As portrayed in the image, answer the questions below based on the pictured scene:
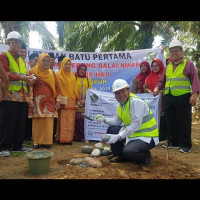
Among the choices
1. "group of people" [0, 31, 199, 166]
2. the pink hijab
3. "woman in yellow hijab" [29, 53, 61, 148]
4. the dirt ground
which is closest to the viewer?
the dirt ground

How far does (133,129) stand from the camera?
10.9 feet

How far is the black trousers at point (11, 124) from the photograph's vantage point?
4.08 metres

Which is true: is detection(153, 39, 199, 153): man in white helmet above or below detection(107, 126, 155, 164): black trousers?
above

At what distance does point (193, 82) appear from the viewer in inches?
171

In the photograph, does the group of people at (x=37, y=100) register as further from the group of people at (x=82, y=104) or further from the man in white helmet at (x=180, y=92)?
the man in white helmet at (x=180, y=92)

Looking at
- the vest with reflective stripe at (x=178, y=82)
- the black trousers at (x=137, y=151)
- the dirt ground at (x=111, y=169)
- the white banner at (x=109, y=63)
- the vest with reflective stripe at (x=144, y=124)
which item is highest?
the white banner at (x=109, y=63)

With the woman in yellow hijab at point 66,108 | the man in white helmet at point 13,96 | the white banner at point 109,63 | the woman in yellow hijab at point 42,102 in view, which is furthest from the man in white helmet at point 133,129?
the white banner at point 109,63

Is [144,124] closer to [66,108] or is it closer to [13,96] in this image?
[66,108]

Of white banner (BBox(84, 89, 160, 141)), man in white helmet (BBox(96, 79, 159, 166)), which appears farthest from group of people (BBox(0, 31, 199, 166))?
white banner (BBox(84, 89, 160, 141))

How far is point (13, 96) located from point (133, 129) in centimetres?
206

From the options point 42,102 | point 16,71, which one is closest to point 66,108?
point 42,102

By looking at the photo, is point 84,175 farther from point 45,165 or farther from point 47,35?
point 47,35

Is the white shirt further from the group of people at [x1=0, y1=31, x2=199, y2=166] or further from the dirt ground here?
the dirt ground

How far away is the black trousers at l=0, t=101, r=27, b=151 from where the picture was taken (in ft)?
13.4
